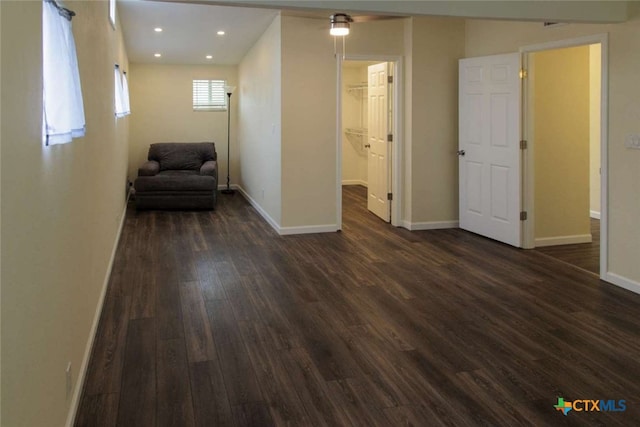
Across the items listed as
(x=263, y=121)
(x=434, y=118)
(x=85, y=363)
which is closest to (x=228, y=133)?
(x=263, y=121)

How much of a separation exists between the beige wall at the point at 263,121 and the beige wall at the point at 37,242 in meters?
3.49

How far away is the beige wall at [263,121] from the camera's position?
6715mm

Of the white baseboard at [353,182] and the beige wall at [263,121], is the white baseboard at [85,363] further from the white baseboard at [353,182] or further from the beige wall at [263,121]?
the white baseboard at [353,182]

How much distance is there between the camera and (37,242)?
1829 mm

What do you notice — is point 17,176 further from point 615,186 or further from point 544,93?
point 544,93

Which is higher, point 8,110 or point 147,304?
point 8,110

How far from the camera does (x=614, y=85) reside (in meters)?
4.42

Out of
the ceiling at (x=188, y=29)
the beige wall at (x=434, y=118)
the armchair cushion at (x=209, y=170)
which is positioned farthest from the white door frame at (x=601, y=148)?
the armchair cushion at (x=209, y=170)

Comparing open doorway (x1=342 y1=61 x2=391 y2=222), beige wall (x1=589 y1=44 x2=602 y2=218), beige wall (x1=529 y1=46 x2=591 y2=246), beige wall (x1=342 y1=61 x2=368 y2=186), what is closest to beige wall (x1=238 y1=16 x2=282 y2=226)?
open doorway (x1=342 y1=61 x2=391 y2=222)

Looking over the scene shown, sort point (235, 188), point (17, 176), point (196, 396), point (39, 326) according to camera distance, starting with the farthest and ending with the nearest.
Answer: point (235, 188), point (196, 396), point (39, 326), point (17, 176)

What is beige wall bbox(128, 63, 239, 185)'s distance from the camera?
1045cm

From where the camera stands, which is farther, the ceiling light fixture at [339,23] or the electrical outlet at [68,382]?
the ceiling light fixture at [339,23]

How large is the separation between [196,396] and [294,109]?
14.2 feet

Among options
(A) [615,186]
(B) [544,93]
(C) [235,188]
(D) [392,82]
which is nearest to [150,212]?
(C) [235,188]
